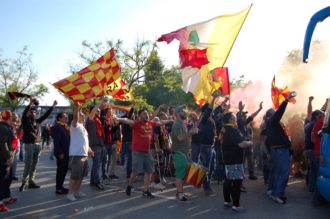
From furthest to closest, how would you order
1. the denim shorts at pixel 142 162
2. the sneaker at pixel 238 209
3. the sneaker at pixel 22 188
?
the sneaker at pixel 22 188, the denim shorts at pixel 142 162, the sneaker at pixel 238 209

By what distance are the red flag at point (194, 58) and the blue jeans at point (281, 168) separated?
2550 mm

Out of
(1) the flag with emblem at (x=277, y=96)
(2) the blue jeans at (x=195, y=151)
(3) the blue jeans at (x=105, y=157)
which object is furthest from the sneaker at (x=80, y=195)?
(1) the flag with emblem at (x=277, y=96)

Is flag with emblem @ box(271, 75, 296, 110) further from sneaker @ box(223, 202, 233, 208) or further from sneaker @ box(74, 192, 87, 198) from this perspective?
sneaker @ box(74, 192, 87, 198)

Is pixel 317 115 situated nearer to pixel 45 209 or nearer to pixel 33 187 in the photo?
pixel 45 209

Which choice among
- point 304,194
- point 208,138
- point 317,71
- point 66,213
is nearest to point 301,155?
point 304,194

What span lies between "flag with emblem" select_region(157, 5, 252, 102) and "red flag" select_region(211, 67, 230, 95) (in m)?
0.07

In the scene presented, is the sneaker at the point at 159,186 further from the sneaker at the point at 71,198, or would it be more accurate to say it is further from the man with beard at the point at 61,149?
the sneaker at the point at 71,198

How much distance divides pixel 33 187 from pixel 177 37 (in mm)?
4946

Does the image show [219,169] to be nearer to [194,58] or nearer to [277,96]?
[277,96]

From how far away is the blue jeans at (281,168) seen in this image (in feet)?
25.3

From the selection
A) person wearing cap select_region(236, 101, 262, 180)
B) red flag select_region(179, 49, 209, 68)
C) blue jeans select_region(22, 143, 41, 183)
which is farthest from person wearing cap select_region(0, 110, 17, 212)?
person wearing cap select_region(236, 101, 262, 180)

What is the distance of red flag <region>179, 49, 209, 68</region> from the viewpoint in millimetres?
8861

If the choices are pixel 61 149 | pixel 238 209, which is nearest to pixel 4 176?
pixel 61 149

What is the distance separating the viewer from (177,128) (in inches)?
320
